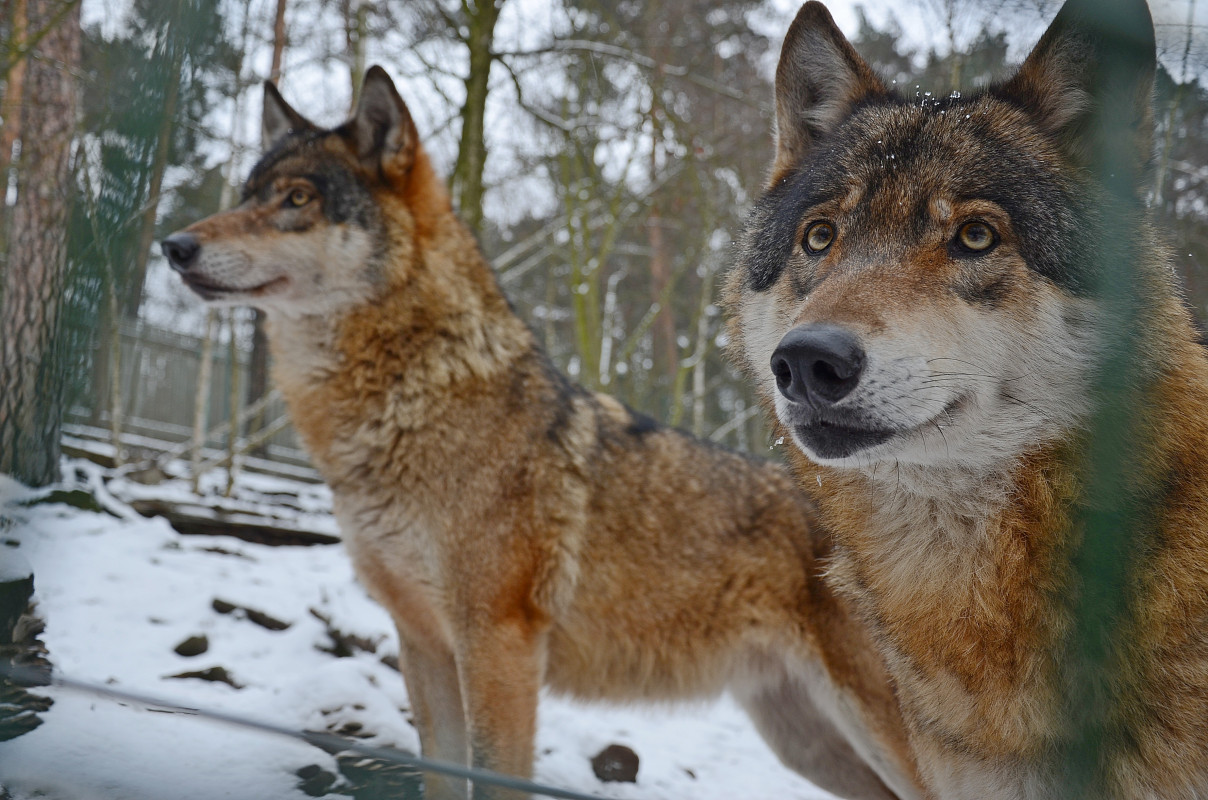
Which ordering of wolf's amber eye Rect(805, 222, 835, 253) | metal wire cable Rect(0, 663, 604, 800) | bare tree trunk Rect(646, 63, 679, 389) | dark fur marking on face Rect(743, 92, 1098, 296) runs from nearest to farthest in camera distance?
1. metal wire cable Rect(0, 663, 604, 800)
2. dark fur marking on face Rect(743, 92, 1098, 296)
3. wolf's amber eye Rect(805, 222, 835, 253)
4. bare tree trunk Rect(646, 63, 679, 389)

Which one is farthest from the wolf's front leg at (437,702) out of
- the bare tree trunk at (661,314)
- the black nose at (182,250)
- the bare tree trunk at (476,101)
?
the bare tree trunk at (661,314)

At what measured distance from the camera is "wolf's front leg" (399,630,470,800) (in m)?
3.45

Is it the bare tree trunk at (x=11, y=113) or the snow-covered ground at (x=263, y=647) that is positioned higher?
the bare tree trunk at (x=11, y=113)

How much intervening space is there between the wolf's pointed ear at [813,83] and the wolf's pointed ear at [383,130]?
1976 millimetres

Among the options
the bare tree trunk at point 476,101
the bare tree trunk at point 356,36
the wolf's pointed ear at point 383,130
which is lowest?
the wolf's pointed ear at point 383,130

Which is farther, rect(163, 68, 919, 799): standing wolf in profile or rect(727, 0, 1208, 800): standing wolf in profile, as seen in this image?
rect(163, 68, 919, 799): standing wolf in profile

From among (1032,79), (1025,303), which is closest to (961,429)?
(1025,303)

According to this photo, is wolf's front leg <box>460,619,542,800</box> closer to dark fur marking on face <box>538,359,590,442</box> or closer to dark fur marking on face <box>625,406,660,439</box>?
dark fur marking on face <box>538,359,590,442</box>

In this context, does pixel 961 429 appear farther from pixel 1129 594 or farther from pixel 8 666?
pixel 8 666

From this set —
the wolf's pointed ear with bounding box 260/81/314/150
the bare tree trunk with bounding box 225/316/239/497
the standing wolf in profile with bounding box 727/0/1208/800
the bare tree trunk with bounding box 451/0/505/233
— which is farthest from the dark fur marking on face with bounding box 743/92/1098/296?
the bare tree trunk with bounding box 225/316/239/497

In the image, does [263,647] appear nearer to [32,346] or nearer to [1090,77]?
[32,346]

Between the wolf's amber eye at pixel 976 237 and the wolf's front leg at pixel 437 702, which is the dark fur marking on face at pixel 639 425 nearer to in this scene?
the wolf's front leg at pixel 437 702

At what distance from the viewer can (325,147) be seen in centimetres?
383

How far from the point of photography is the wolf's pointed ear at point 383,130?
3793mm
